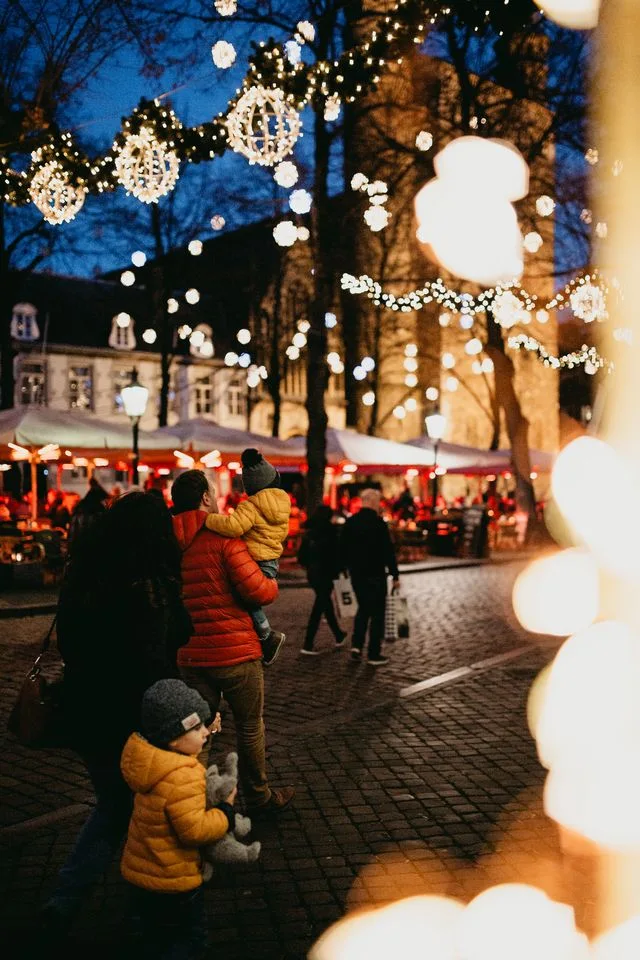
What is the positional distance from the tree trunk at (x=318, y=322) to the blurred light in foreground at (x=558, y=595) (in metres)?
4.58

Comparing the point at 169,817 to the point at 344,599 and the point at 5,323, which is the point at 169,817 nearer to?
the point at 344,599

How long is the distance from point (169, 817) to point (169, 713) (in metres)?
0.31

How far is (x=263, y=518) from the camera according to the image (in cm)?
563

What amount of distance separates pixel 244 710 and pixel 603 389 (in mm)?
2582

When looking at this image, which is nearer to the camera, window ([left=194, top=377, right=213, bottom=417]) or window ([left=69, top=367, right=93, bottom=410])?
window ([left=69, top=367, right=93, bottom=410])

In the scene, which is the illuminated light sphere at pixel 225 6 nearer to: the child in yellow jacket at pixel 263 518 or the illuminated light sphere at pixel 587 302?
the child in yellow jacket at pixel 263 518

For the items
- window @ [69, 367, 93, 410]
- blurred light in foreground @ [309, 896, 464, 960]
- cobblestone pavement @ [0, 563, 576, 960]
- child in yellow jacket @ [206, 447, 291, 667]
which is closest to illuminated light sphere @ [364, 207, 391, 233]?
cobblestone pavement @ [0, 563, 576, 960]

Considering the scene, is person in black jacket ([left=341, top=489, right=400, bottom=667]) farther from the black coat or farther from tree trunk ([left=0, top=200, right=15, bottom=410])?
tree trunk ([left=0, top=200, right=15, bottom=410])

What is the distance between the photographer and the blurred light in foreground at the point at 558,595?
3.79 meters

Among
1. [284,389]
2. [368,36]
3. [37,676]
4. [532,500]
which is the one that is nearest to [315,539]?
[368,36]

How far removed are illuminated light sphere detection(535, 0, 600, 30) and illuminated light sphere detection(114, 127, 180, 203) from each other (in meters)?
5.17

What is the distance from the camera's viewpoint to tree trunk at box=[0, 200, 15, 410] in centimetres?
2883

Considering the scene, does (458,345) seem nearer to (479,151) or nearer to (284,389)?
→ (284,389)

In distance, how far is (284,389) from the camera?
4803 cm
